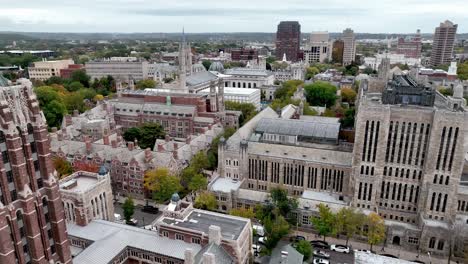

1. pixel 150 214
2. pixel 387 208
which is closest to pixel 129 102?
pixel 150 214

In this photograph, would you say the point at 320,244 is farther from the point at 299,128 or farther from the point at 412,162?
the point at 299,128

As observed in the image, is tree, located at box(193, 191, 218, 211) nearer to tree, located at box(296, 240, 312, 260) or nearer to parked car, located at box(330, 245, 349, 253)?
tree, located at box(296, 240, 312, 260)

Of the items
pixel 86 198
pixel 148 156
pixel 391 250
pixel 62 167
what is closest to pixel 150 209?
pixel 148 156

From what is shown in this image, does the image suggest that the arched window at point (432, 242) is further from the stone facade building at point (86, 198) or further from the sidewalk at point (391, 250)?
the stone facade building at point (86, 198)

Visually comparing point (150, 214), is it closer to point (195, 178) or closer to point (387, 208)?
point (195, 178)

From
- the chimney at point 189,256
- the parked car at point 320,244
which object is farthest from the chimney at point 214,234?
the parked car at point 320,244

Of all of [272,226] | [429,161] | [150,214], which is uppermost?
[429,161]
